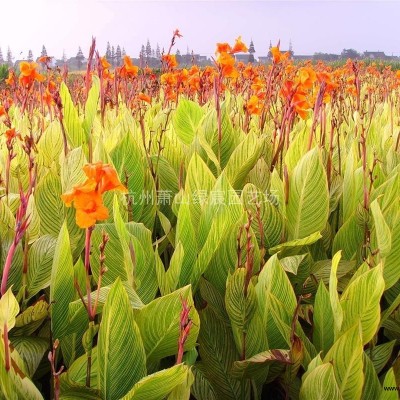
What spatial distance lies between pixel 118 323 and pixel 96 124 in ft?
3.61

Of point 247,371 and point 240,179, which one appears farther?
point 240,179

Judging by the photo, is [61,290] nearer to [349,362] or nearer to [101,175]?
[101,175]

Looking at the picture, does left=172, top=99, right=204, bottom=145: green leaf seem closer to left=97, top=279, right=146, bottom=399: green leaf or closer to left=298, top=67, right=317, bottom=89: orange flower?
left=298, top=67, right=317, bottom=89: orange flower

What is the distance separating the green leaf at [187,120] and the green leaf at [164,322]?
0.88 metres

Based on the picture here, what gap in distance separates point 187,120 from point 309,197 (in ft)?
2.03

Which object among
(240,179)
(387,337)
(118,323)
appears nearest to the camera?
(118,323)

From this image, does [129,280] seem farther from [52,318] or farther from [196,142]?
Answer: [196,142]

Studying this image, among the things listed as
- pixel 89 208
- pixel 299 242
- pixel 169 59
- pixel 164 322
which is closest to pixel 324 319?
pixel 299 242

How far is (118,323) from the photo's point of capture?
71 cm

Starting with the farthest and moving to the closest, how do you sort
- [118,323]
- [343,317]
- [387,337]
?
[387,337] < [343,317] < [118,323]

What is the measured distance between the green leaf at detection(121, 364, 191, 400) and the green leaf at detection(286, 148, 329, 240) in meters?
0.55

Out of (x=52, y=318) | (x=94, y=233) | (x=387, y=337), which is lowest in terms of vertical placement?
(x=387, y=337)

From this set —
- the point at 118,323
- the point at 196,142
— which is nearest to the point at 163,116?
the point at 196,142

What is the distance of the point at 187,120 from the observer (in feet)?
5.23
